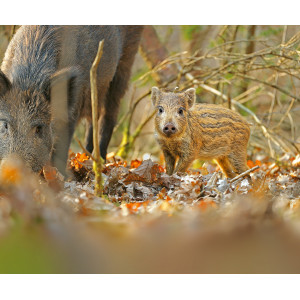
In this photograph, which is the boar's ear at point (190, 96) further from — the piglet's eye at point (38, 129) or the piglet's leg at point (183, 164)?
the piglet's eye at point (38, 129)

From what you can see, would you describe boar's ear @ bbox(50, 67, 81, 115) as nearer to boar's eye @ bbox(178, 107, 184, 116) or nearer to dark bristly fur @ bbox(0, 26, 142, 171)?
dark bristly fur @ bbox(0, 26, 142, 171)

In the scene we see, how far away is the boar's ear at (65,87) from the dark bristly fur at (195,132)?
99cm

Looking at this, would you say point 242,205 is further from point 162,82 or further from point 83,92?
point 162,82

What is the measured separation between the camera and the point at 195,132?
521 cm

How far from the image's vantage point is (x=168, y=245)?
1.86 meters

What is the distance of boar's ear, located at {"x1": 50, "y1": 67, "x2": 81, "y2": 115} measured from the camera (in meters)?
4.05

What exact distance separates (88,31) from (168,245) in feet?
11.9

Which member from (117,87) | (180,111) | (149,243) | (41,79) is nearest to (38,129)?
(41,79)

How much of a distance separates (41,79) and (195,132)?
188 centimetres

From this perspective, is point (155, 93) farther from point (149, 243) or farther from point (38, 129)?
point (149, 243)

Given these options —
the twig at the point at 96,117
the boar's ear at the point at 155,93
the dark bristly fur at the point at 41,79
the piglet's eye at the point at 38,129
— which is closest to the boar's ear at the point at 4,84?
the dark bristly fur at the point at 41,79

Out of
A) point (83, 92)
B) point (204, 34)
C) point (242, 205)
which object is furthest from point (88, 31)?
point (242, 205)

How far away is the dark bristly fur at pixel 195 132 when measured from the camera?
496 cm

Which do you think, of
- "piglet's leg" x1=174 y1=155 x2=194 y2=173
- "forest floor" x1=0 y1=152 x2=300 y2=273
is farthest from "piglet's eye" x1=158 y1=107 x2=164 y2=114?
"forest floor" x1=0 y1=152 x2=300 y2=273
